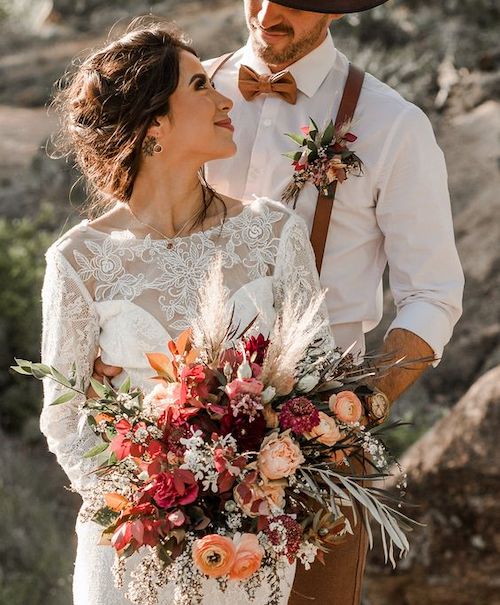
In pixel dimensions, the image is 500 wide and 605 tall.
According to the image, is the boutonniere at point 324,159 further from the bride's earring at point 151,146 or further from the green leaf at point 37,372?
the green leaf at point 37,372

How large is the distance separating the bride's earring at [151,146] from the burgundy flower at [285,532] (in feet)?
4.45

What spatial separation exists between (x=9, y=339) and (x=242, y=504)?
6.27 metres

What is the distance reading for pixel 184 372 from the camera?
3219 mm

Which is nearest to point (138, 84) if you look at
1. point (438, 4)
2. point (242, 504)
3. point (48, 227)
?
point (242, 504)

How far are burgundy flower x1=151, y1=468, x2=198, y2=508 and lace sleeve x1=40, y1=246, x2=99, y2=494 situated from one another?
655 mm

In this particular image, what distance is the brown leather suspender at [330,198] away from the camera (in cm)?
418

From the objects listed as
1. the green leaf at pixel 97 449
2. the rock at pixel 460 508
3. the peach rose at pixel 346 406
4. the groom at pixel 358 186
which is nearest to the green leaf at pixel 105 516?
the green leaf at pixel 97 449

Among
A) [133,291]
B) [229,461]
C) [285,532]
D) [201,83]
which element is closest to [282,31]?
[201,83]

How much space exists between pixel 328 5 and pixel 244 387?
5.31ft

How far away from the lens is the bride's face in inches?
156

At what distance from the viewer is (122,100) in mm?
3967

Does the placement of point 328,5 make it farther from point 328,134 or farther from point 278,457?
point 278,457

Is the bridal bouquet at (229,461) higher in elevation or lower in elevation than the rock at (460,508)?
higher

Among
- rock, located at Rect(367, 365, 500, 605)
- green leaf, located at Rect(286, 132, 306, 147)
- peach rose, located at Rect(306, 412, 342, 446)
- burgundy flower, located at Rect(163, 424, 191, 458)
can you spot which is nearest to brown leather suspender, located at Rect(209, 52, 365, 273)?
green leaf, located at Rect(286, 132, 306, 147)
